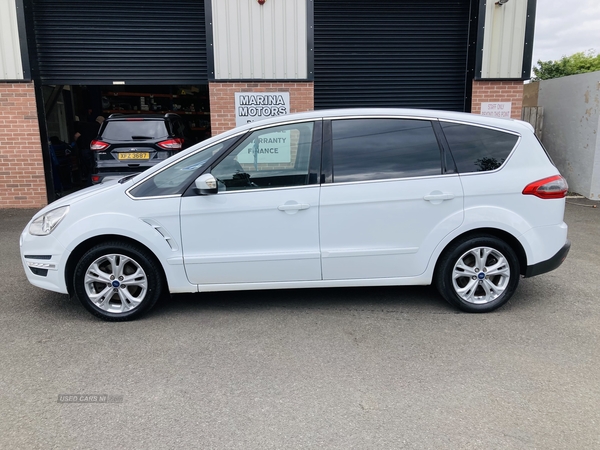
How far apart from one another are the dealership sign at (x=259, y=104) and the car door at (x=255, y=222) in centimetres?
541

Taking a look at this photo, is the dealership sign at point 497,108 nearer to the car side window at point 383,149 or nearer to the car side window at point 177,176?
the car side window at point 383,149

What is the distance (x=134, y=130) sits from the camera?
860 centimetres

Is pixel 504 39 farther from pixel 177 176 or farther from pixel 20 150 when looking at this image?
pixel 20 150

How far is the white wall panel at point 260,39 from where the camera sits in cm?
918

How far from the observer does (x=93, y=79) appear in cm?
992

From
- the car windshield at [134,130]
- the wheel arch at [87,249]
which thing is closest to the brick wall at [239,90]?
the car windshield at [134,130]

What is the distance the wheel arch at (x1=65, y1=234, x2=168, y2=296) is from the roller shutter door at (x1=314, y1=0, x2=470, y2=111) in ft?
23.0

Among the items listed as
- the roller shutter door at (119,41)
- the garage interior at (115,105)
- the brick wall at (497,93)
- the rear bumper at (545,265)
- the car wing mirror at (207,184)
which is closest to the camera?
the car wing mirror at (207,184)

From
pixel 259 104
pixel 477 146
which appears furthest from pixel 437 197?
pixel 259 104

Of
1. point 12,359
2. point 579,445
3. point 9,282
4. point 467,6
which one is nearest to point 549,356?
point 579,445

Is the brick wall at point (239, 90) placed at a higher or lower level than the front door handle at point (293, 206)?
higher

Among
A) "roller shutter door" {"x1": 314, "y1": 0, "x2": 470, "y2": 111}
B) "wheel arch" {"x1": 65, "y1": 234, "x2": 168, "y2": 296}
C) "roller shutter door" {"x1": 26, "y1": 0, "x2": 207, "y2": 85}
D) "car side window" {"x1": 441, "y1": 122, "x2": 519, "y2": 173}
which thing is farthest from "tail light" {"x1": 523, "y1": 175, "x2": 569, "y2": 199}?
"roller shutter door" {"x1": 26, "y1": 0, "x2": 207, "y2": 85}

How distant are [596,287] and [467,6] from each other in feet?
23.6

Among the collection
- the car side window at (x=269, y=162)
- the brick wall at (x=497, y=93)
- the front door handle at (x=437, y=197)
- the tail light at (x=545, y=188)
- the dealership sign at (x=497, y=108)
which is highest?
the brick wall at (x=497, y=93)
